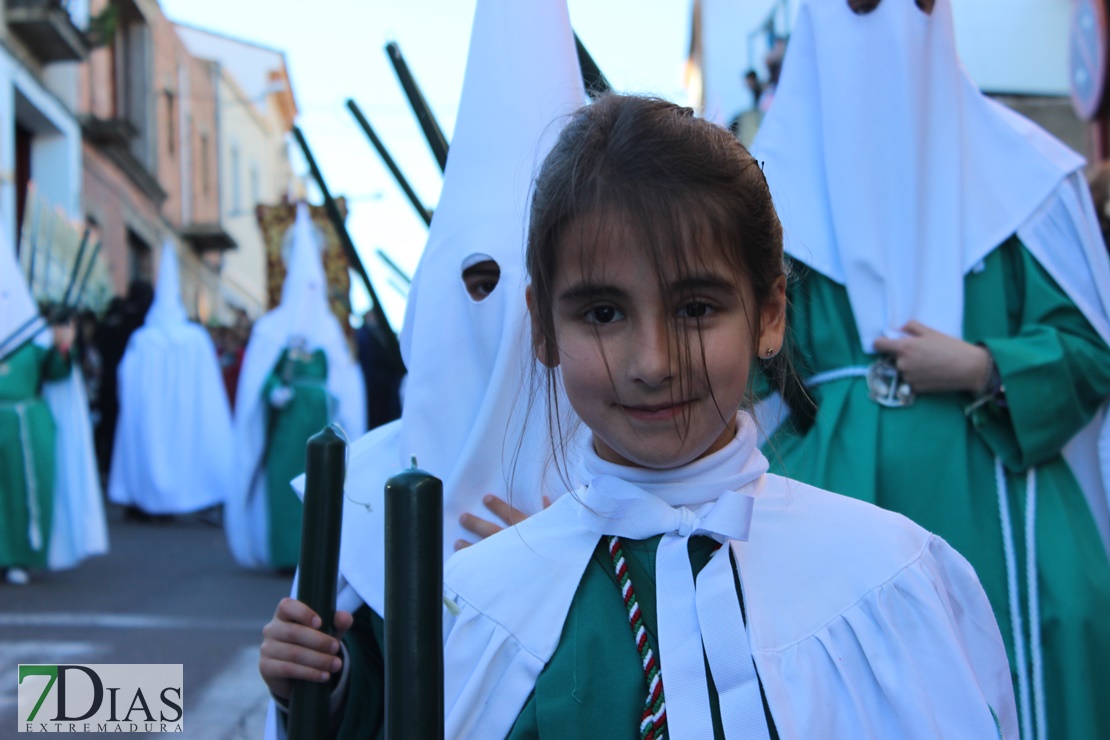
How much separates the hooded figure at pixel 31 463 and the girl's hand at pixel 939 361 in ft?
22.1

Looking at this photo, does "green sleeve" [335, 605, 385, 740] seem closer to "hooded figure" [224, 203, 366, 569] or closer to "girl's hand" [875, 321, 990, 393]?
"girl's hand" [875, 321, 990, 393]

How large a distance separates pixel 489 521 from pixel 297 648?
0.71 meters

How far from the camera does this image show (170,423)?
13.4 meters

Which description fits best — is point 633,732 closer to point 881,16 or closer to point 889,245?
point 889,245

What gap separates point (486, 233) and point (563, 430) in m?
0.65

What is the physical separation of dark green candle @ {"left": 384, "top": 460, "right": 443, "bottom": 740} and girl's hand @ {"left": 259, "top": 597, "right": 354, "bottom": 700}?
43cm

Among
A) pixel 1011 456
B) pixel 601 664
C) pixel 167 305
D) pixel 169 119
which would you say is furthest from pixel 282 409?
pixel 169 119

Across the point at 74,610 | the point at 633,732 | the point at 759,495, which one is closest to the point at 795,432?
the point at 759,495

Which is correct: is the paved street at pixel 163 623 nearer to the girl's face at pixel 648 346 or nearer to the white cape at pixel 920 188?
the white cape at pixel 920 188

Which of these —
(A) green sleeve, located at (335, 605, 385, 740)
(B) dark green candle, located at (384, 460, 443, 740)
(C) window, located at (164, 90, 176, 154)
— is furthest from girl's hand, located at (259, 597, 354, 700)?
(C) window, located at (164, 90, 176, 154)

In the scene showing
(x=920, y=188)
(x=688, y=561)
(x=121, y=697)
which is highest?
(x=920, y=188)

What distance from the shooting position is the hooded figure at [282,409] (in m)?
9.03

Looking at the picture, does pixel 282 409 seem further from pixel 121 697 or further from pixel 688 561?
pixel 688 561

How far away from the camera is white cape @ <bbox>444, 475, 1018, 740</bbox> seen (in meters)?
1.46
